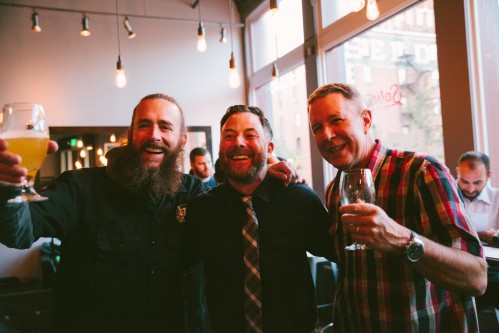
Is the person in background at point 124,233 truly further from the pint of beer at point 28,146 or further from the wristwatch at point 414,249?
the wristwatch at point 414,249

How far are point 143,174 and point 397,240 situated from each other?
1.10 metres

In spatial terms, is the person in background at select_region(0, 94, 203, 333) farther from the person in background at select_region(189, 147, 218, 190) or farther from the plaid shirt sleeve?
the person in background at select_region(189, 147, 218, 190)

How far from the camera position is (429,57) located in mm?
3682

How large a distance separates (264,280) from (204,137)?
5347 mm

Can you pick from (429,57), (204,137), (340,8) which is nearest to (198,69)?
(204,137)

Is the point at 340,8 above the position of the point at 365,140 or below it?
above

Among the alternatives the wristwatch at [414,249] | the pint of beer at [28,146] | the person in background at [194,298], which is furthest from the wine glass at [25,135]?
the person in background at [194,298]

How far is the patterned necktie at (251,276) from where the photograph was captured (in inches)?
58.3

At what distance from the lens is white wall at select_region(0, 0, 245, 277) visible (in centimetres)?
573

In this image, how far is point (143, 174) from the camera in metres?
1.68

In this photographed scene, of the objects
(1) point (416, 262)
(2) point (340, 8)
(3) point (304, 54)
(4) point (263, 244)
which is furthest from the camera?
(3) point (304, 54)

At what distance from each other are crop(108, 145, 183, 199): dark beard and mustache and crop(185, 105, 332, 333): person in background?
0.53 ft

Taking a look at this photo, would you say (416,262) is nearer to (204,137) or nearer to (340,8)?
(340,8)

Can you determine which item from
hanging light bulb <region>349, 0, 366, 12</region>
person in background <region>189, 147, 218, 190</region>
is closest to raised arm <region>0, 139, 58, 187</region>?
hanging light bulb <region>349, 0, 366, 12</region>
